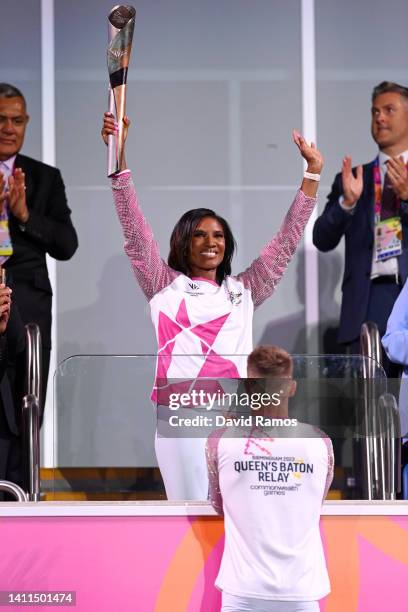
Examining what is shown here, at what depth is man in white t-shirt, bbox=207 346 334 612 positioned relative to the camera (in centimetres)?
322

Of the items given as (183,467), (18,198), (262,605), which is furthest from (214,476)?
(18,198)

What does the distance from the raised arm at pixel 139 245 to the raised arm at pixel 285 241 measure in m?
0.31

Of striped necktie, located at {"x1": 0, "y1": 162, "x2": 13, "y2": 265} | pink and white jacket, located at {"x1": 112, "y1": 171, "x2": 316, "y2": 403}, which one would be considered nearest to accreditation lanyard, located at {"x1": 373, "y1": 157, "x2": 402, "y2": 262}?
pink and white jacket, located at {"x1": 112, "y1": 171, "x2": 316, "y2": 403}

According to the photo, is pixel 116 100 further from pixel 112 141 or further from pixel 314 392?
pixel 314 392

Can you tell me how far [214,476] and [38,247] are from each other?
7.20ft

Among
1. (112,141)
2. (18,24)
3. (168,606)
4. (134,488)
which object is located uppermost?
(18,24)

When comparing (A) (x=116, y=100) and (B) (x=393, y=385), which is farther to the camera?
(A) (x=116, y=100)

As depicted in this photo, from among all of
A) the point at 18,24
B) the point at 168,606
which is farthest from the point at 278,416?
the point at 18,24

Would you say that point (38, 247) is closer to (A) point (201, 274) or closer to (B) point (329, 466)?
(A) point (201, 274)

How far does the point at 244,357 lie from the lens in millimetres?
3494

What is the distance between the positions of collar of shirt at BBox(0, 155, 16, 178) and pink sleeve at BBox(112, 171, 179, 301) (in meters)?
1.40

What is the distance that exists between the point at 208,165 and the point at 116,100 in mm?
2428

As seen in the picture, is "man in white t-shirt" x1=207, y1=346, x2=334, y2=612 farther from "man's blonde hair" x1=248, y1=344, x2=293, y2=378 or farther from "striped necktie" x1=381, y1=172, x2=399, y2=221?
"striped necktie" x1=381, y1=172, x2=399, y2=221

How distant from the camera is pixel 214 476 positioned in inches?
134
